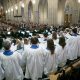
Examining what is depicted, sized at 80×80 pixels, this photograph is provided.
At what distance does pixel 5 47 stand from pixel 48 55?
1.32 metres

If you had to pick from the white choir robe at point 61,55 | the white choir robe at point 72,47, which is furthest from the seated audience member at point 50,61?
the white choir robe at point 72,47

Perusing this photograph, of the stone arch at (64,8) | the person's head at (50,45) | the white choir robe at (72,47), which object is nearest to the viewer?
the person's head at (50,45)

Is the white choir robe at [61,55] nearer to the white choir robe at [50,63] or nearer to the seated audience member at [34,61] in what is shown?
the white choir robe at [50,63]

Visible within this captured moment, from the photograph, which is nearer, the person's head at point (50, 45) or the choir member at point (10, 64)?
the choir member at point (10, 64)

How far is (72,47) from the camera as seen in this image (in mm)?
10469

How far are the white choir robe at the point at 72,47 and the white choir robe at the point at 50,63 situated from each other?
2952 millimetres

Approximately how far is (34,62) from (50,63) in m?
0.47

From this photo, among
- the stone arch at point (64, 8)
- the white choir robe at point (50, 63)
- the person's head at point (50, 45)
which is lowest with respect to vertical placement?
the white choir robe at point (50, 63)

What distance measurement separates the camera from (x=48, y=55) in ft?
23.3

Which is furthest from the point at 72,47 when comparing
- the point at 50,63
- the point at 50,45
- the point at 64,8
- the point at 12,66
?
the point at 64,8

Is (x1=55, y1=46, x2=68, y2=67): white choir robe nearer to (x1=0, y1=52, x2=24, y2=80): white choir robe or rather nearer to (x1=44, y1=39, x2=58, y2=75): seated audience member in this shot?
(x1=44, y1=39, x2=58, y2=75): seated audience member

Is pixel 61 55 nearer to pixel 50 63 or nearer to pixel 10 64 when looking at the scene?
pixel 50 63

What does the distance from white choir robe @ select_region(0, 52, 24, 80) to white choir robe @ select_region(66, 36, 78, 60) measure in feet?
12.2

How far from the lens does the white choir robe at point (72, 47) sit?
33.5 ft
